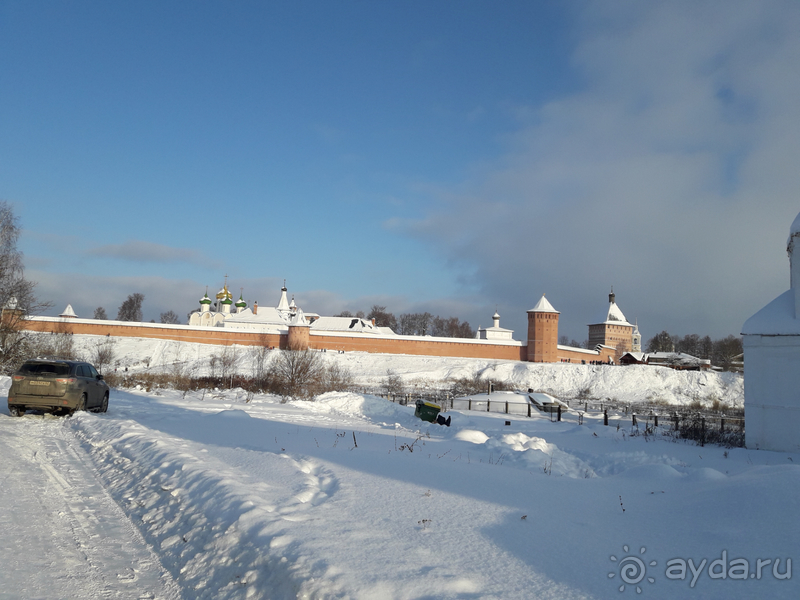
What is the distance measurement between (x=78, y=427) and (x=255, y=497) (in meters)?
7.10

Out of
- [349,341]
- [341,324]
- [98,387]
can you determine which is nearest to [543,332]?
[349,341]

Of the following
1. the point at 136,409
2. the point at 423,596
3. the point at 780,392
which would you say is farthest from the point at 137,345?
the point at 423,596

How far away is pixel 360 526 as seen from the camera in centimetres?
410

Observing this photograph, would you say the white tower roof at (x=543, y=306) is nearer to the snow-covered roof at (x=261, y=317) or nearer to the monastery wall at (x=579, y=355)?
the monastery wall at (x=579, y=355)

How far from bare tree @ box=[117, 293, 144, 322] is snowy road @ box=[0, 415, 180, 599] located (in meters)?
104

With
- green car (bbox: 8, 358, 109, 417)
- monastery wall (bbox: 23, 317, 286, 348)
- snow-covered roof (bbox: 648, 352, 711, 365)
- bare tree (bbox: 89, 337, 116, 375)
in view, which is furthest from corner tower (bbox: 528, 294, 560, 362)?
green car (bbox: 8, 358, 109, 417)

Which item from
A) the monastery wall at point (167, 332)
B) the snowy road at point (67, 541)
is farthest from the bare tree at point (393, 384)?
the snowy road at point (67, 541)

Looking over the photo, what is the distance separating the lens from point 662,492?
559 centimetres

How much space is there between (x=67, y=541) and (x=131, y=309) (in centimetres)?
10923

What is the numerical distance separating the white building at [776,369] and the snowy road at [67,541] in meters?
15.9

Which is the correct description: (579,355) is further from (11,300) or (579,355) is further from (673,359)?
(11,300)

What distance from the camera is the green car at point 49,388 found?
11.1 m

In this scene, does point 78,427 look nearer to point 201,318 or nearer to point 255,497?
point 255,497

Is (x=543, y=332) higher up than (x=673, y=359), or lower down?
higher up
